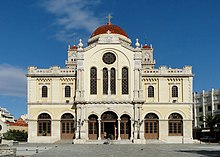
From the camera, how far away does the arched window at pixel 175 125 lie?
5041 centimetres

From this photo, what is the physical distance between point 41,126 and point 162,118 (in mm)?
15488

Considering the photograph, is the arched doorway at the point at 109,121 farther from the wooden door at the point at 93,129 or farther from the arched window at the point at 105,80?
the arched window at the point at 105,80

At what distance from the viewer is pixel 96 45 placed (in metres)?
51.1

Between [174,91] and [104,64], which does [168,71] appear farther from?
[104,64]

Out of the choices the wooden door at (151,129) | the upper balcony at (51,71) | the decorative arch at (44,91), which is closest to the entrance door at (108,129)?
the wooden door at (151,129)

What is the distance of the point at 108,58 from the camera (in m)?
51.0

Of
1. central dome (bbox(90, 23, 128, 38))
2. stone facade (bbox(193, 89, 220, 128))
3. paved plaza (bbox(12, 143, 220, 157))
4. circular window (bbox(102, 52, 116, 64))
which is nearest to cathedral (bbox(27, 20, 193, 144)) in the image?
circular window (bbox(102, 52, 116, 64))

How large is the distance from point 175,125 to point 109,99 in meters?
9.16

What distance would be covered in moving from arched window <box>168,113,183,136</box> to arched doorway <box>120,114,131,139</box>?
534cm

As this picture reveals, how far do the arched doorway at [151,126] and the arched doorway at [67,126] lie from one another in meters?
9.32

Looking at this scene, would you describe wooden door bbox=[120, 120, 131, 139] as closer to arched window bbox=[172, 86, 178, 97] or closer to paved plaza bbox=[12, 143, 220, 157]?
arched window bbox=[172, 86, 178, 97]

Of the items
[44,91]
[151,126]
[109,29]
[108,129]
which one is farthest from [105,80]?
[109,29]

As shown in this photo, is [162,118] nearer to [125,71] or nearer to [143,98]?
[143,98]

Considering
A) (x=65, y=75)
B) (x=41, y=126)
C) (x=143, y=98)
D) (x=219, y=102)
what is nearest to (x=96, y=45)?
(x=65, y=75)
